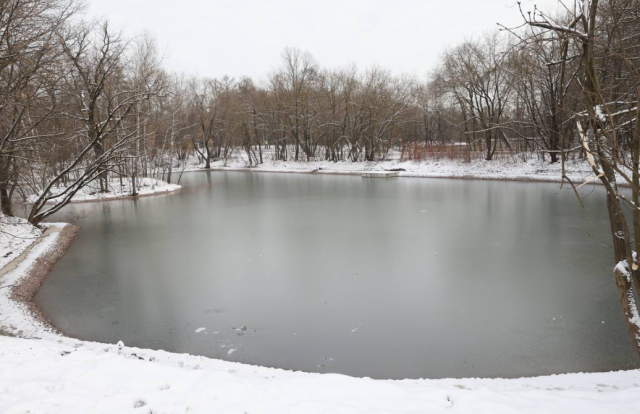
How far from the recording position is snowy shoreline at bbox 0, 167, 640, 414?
10.9ft

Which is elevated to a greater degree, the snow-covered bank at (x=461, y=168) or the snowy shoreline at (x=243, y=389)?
the snow-covered bank at (x=461, y=168)

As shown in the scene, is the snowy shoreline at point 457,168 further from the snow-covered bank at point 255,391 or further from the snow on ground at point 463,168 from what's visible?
the snow-covered bank at point 255,391

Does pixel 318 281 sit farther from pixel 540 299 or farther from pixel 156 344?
pixel 540 299

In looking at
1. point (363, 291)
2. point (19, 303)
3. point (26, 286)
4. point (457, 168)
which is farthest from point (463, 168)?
point (19, 303)

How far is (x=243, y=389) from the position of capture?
12.0 feet

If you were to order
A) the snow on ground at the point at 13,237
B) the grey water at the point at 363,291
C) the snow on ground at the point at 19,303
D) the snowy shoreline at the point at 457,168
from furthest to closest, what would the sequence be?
1. the snowy shoreline at the point at 457,168
2. the snow on ground at the point at 13,237
3. the snow on ground at the point at 19,303
4. the grey water at the point at 363,291

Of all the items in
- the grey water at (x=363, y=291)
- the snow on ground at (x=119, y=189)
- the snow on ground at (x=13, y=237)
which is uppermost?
the snow on ground at (x=119, y=189)

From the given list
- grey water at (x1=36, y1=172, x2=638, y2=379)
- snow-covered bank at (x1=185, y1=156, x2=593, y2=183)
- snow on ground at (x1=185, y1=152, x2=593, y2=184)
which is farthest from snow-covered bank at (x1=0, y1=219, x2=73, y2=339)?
snow-covered bank at (x1=185, y1=156, x2=593, y2=183)

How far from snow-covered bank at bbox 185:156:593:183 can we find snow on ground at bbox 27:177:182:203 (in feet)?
44.3

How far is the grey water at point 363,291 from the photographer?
16.5 feet

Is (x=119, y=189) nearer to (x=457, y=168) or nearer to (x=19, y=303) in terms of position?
(x=19, y=303)

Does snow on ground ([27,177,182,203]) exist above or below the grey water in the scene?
above

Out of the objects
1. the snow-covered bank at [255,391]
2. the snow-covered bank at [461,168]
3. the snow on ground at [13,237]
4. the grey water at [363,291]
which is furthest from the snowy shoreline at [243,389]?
the snow-covered bank at [461,168]

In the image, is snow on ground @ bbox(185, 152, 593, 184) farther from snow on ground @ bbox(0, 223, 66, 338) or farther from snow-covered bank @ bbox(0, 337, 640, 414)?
snow on ground @ bbox(0, 223, 66, 338)
